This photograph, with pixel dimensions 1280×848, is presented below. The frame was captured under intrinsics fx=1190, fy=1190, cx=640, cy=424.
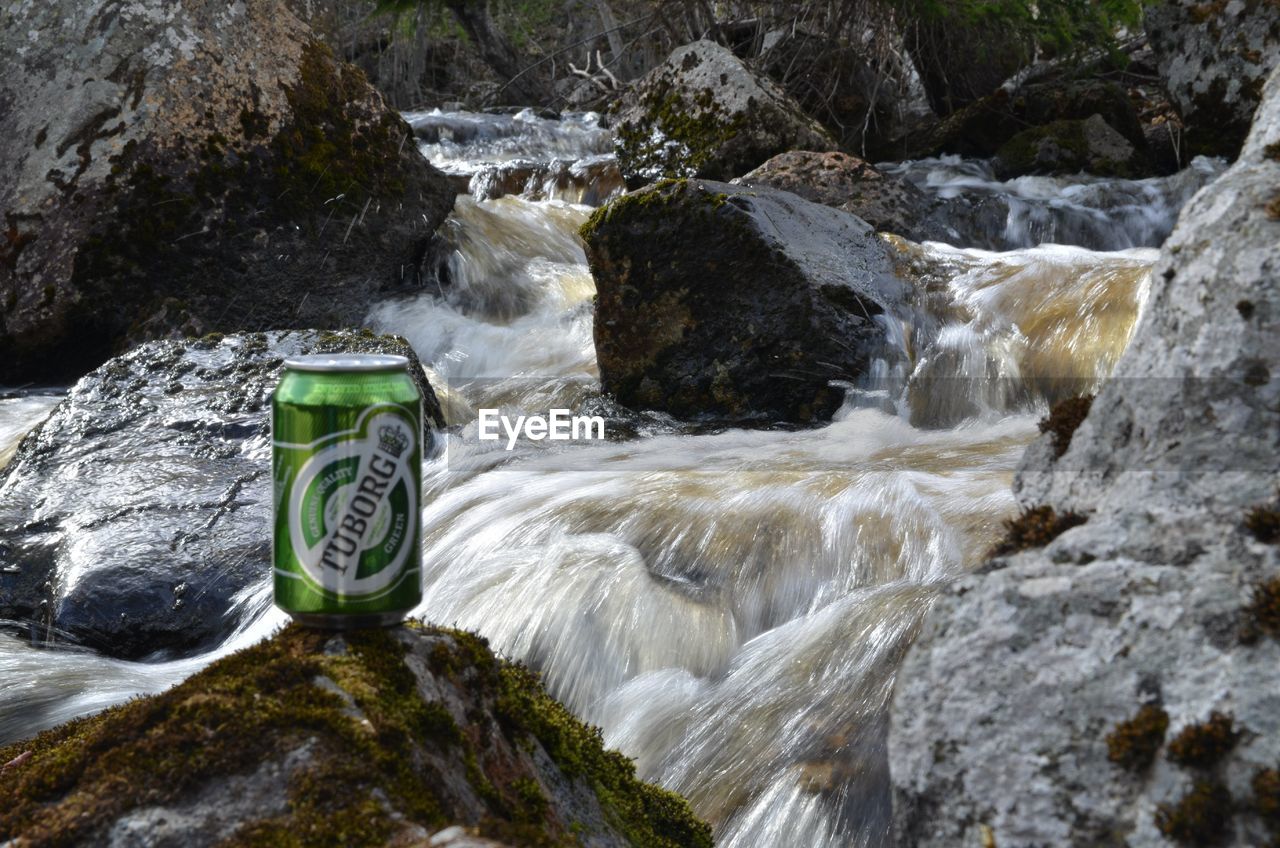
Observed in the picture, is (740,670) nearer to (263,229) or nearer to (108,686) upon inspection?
(108,686)

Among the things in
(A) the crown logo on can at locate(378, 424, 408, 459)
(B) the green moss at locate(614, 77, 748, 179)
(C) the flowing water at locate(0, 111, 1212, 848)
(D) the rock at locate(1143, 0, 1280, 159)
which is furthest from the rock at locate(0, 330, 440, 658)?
(D) the rock at locate(1143, 0, 1280, 159)

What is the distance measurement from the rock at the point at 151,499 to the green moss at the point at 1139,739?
3.59 m

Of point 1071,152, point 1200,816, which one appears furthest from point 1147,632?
point 1071,152

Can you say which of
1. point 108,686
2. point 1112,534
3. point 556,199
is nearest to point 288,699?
point 1112,534

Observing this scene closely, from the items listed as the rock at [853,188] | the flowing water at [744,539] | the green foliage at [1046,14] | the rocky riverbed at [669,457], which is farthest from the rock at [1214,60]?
the flowing water at [744,539]

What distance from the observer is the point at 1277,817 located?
1.48 meters

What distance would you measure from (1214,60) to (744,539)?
9.51m

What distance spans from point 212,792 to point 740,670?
2.25 meters

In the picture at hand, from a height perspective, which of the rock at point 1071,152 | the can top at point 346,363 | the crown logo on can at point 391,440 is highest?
the rock at point 1071,152

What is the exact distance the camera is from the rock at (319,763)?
1671 millimetres

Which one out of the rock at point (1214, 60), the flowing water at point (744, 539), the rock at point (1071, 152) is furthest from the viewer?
the rock at point (1071, 152)

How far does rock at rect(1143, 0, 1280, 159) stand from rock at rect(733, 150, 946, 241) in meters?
3.79

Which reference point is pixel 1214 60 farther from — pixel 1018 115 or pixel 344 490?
pixel 344 490

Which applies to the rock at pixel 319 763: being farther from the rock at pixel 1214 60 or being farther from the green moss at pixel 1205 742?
the rock at pixel 1214 60
